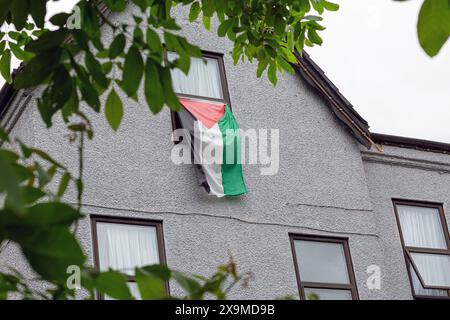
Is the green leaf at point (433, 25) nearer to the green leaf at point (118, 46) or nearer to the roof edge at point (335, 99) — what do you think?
the green leaf at point (118, 46)

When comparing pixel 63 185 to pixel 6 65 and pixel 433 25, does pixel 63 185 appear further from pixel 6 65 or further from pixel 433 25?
pixel 6 65

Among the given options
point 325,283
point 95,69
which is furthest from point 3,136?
point 325,283

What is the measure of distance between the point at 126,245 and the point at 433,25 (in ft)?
30.7

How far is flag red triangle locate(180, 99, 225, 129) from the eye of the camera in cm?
1263

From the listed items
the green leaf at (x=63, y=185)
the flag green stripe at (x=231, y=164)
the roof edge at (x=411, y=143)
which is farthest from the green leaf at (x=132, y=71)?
the roof edge at (x=411, y=143)

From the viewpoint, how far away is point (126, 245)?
11.5 m

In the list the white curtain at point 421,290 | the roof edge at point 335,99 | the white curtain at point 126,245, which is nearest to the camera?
the white curtain at point 126,245

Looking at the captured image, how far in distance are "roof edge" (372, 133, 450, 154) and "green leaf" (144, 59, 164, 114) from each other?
11.9 m

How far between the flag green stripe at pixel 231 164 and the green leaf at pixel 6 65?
6.61 m

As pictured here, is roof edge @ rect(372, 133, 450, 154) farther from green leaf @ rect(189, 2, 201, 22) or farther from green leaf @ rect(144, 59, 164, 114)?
green leaf @ rect(144, 59, 164, 114)

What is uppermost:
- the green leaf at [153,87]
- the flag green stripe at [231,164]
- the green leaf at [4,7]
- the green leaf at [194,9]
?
the flag green stripe at [231,164]

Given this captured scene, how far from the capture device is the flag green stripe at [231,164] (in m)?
12.5
